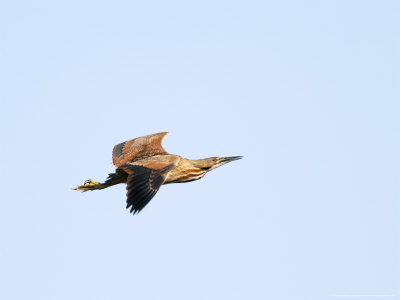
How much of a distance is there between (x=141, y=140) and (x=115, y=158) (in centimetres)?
66

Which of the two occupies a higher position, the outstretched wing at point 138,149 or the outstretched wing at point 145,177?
the outstretched wing at point 138,149

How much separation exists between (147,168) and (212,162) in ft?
6.66

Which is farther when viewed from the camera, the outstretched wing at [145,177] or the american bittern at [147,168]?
the american bittern at [147,168]

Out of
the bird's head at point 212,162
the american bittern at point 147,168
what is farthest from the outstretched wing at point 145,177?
the bird's head at point 212,162

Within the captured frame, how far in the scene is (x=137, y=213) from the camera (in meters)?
10.4

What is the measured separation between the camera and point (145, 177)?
36.6ft

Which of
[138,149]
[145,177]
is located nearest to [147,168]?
[145,177]

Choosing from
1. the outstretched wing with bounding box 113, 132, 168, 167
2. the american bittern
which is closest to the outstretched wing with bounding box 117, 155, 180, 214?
the american bittern

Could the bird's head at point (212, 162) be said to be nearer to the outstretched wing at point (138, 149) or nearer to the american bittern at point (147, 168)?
the american bittern at point (147, 168)

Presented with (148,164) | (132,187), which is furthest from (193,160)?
(132,187)

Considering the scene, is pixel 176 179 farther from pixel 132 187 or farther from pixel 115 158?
pixel 132 187

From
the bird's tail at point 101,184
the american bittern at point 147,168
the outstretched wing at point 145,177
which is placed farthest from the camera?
the bird's tail at point 101,184

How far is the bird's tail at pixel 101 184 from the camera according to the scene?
12438 millimetres

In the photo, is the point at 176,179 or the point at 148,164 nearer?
the point at 148,164
